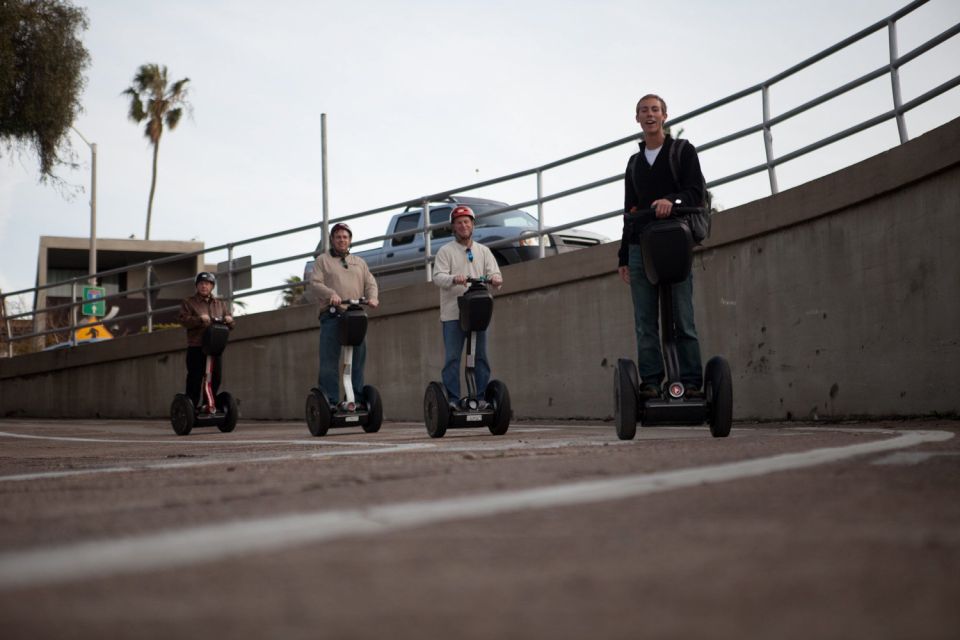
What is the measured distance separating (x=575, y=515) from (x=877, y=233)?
6203 mm

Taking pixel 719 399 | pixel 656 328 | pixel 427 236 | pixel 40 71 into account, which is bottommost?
pixel 719 399

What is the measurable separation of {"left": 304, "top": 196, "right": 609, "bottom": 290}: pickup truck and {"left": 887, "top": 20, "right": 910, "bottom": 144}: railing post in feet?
20.8

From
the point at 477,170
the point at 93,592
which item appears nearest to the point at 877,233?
the point at 93,592

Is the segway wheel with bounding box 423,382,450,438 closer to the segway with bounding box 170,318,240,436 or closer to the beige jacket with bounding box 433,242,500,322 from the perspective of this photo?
the beige jacket with bounding box 433,242,500,322

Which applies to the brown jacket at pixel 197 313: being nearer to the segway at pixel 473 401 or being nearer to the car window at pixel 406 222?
the segway at pixel 473 401

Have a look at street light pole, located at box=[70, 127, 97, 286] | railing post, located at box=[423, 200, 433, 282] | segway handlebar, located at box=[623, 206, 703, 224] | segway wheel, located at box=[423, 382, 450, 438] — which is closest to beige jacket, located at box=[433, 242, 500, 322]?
segway wheel, located at box=[423, 382, 450, 438]

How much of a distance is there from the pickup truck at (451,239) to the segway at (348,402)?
464cm

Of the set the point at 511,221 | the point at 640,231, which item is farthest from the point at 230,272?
the point at 640,231

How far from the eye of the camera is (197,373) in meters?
11.8

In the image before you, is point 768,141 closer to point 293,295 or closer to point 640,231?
point 640,231

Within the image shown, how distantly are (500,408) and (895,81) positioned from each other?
3.96m

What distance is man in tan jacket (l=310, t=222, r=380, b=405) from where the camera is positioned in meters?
9.51

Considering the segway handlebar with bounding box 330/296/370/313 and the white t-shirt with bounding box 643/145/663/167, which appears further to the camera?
the segway handlebar with bounding box 330/296/370/313

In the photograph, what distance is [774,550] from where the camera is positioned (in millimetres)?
1707
